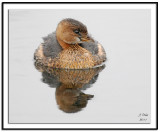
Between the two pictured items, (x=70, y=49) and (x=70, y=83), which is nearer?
(x=70, y=83)

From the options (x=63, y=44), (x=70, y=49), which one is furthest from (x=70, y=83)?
(x=63, y=44)

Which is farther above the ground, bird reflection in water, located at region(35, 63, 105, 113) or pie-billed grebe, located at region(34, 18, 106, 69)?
pie-billed grebe, located at region(34, 18, 106, 69)

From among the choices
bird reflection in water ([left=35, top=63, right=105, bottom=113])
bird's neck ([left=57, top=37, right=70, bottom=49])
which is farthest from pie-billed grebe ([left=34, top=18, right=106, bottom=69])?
bird reflection in water ([left=35, top=63, right=105, bottom=113])

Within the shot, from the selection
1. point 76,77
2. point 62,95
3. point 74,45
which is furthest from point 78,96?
point 74,45

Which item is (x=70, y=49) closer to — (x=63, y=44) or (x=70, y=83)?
(x=63, y=44)

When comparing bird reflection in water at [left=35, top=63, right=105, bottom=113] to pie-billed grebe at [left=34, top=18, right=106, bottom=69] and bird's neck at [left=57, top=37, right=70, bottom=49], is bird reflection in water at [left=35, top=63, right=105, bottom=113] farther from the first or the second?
bird's neck at [left=57, top=37, right=70, bottom=49]
